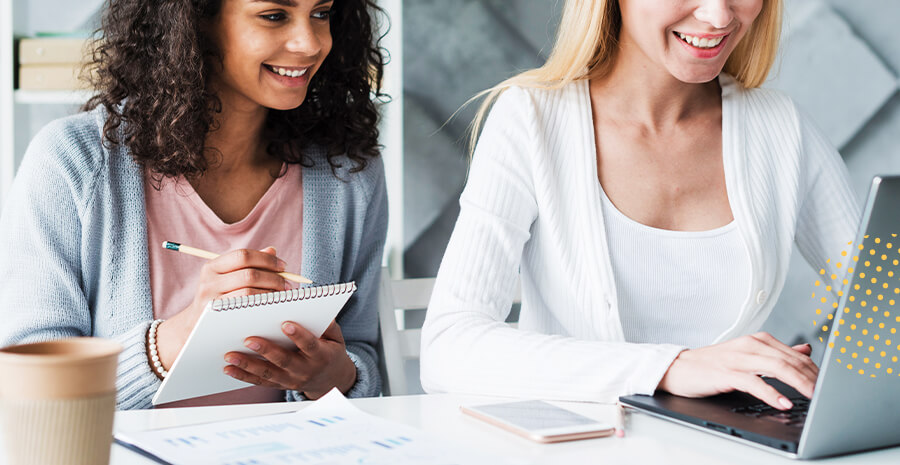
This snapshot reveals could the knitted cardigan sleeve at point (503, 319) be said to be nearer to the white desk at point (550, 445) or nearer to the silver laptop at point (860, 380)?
the white desk at point (550, 445)

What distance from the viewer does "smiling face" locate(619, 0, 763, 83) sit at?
1271mm

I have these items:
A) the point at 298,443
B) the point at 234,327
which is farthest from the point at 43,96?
the point at 298,443

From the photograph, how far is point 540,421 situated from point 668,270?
1.81 feet

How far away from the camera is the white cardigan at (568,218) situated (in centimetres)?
122

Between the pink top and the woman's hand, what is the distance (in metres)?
0.77

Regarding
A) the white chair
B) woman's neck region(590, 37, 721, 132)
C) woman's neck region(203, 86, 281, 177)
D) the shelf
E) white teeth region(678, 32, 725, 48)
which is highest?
white teeth region(678, 32, 725, 48)

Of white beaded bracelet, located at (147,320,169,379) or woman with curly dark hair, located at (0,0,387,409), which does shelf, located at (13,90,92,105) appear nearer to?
woman with curly dark hair, located at (0,0,387,409)

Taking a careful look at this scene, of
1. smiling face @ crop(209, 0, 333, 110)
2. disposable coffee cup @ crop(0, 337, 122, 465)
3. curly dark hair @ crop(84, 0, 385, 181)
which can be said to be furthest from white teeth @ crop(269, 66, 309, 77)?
disposable coffee cup @ crop(0, 337, 122, 465)

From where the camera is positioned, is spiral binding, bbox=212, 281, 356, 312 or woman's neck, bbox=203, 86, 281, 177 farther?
woman's neck, bbox=203, 86, 281, 177

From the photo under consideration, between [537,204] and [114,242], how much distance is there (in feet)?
2.25

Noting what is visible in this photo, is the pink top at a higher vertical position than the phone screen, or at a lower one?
higher

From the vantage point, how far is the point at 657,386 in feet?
3.22

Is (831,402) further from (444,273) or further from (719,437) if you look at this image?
(444,273)

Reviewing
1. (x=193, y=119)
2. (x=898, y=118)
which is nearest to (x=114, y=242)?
(x=193, y=119)
